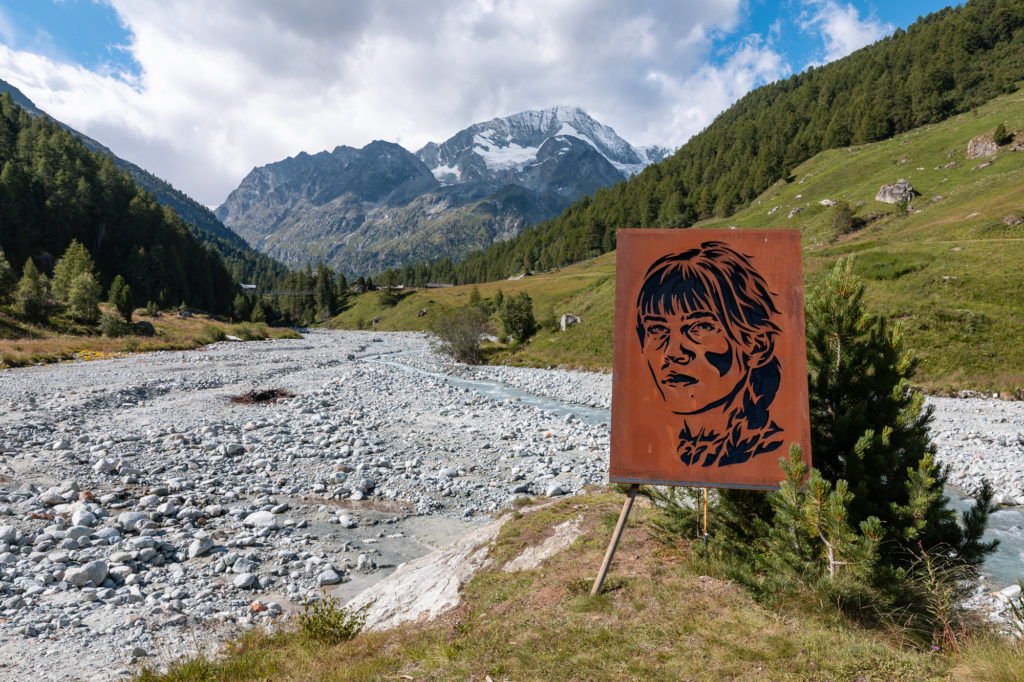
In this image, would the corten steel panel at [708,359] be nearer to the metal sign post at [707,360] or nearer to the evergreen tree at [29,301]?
the metal sign post at [707,360]

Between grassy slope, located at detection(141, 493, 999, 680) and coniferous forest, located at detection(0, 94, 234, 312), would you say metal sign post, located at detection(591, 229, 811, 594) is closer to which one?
grassy slope, located at detection(141, 493, 999, 680)

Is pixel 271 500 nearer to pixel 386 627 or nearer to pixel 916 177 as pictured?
pixel 386 627

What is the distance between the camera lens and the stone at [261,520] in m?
10.7

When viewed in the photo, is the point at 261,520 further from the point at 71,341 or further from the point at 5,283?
the point at 5,283

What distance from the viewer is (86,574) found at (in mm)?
7918

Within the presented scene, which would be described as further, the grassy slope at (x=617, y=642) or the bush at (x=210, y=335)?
the bush at (x=210, y=335)

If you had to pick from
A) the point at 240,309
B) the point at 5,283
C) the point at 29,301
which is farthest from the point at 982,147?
the point at 240,309

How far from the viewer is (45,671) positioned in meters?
5.91

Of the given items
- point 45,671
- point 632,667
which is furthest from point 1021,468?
point 45,671

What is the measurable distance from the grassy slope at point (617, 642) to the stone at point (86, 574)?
4.13m

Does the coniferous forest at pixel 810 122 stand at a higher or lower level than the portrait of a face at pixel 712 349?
higher

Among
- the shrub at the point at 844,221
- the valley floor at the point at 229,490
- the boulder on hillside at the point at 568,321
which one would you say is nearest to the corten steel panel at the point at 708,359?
the valley floor at the point at 229,490

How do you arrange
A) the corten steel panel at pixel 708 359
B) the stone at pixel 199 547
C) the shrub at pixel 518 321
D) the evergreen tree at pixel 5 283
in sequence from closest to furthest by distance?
the corten steel panel at pixel 708 359, the stone at pixel 199 547, the evergreen tree at pixel 5 283, the shrub at pixel 518 321

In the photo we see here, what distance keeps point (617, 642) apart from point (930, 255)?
1729 inches
